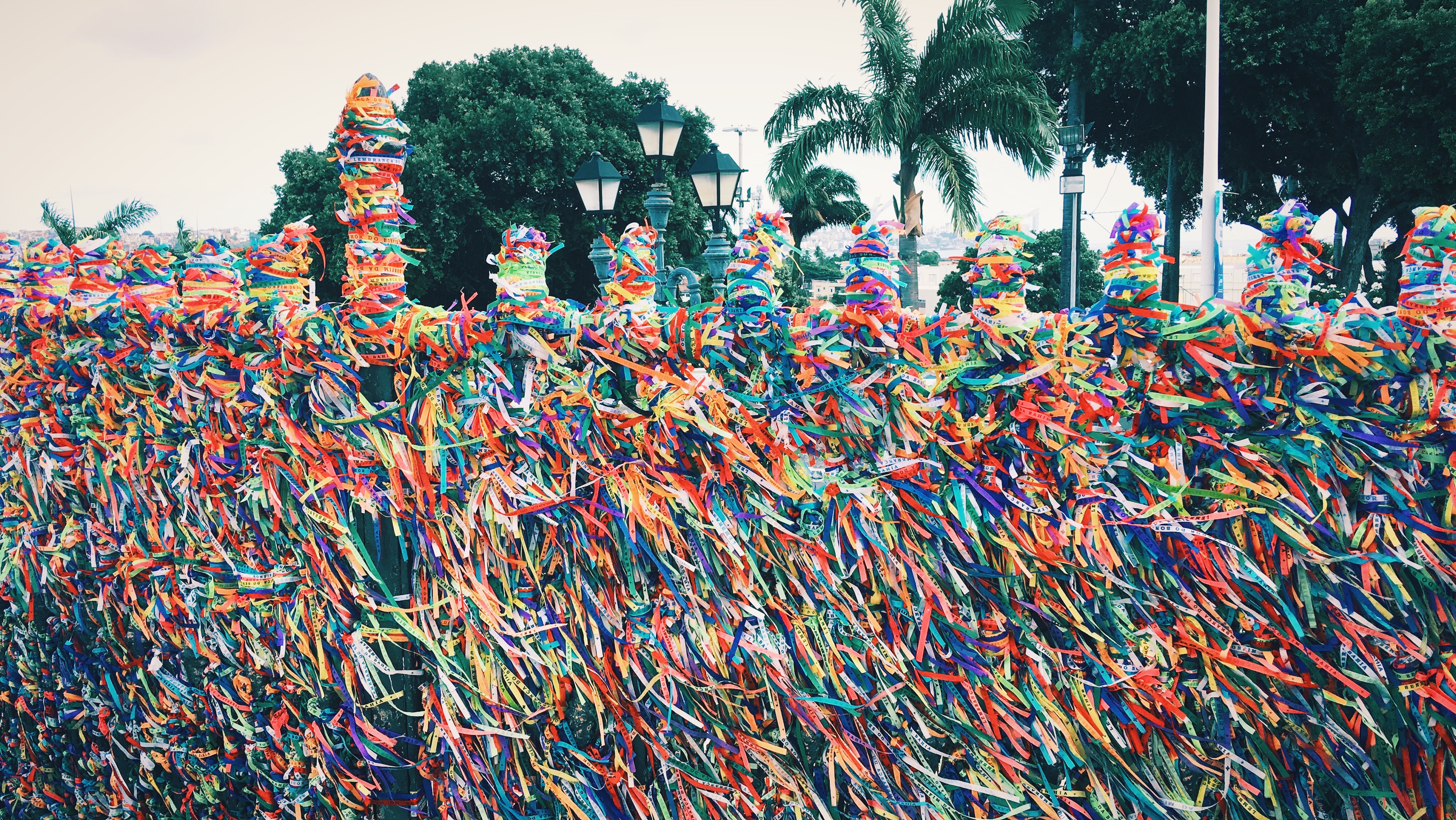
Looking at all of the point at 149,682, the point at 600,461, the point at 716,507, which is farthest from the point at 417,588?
the point at 149,682

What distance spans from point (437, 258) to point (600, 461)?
79.4 feet

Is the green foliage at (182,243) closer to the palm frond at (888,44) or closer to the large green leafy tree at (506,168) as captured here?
the palm frond at (888,44)

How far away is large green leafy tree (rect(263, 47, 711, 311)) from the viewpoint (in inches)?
973

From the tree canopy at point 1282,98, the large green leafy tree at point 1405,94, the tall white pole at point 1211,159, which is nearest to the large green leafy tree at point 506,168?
the tree canopy at point 1282,98

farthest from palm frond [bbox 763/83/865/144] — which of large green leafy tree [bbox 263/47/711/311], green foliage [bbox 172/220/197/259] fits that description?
green foliage [bbox 172/220/197/259]

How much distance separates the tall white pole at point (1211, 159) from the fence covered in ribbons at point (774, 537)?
13825 mm

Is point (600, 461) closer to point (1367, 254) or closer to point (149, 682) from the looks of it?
point (149, 682)

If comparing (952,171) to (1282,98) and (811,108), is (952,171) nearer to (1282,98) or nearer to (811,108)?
(811,108)

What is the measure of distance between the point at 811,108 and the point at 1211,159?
793 cm

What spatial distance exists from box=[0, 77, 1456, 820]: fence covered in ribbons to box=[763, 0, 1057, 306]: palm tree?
16456 mm

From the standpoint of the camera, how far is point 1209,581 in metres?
1.54

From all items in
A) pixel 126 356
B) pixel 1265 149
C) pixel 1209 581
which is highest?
pixel 1265 149

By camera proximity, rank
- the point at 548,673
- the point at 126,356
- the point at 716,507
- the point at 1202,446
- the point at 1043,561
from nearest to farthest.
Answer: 1. the point at 1202,446
2. the point at 1043,561
3. the point at 716,507
4. the point at 548,673
5. the point at 126,356

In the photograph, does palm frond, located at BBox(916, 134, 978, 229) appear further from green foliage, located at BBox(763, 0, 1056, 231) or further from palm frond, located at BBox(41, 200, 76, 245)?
palm frond, located at BBox(41, 200, 76, 245)
